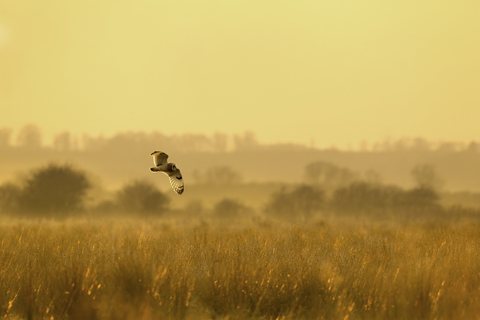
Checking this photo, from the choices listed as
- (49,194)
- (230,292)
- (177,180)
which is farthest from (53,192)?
(230,292)

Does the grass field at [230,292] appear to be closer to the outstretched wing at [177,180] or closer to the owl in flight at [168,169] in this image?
the owl in flight at [168,169]

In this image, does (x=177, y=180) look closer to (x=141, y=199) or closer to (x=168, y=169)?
(x=168, y=169)

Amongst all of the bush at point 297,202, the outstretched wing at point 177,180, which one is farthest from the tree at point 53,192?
the outstretched wing at point 177,180

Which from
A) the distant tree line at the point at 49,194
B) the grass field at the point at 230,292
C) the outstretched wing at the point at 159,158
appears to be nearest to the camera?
the grass field at the point at 230,292

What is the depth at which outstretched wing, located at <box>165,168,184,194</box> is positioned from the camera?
8.98 meters

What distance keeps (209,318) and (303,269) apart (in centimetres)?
159

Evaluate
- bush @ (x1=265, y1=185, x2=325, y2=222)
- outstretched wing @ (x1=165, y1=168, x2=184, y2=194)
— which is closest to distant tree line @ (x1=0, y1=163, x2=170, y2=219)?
bush @ (x1=265, y1=185, x2=325, y2=222)

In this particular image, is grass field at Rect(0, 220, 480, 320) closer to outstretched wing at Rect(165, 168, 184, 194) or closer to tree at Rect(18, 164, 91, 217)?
outstretched wing at Rect(165, 168, 184, 194)

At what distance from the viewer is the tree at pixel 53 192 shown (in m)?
39.9

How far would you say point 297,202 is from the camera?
50219 mm

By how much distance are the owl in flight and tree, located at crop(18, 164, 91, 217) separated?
111 ft

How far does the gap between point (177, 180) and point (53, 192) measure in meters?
35.2

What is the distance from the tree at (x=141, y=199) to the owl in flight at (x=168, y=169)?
123ft

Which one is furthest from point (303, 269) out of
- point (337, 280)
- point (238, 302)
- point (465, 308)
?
point (465, 308)
